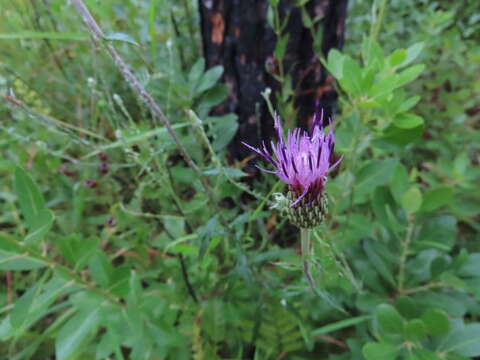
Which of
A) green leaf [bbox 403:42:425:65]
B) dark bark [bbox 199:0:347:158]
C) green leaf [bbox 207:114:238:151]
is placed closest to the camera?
green leaf [bbox 403:42:425:65]

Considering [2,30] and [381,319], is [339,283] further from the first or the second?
[2,30]

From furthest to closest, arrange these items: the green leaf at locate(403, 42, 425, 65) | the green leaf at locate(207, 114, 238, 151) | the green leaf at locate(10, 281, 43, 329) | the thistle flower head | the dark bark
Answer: the dark bark
the green leaf at locate(207, 114, 238, 151)
the green leaf at locate(403, 42, 425, 65)
the green leaf at locate(10, 281, 43, 329)
the thistle flower head

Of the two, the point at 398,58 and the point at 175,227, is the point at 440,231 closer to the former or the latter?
the point at 398,58

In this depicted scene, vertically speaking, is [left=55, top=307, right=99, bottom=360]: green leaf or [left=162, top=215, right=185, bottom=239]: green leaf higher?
[left=162, top=215, right=185, bottom=239]: green leaf

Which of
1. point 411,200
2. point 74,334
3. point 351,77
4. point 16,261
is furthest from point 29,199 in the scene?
point 411,200

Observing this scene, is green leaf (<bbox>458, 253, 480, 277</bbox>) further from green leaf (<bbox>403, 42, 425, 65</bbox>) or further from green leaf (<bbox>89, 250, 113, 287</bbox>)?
green leaf (<bbox>89, 250, 113, 287</bbox>)

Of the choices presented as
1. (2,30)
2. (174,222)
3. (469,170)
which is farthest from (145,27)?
(469,170)

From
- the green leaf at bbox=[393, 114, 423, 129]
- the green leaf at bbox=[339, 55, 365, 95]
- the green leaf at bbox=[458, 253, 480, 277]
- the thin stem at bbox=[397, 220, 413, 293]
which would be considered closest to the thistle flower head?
the green leaf at bbox=[339, 55, 365, 95]

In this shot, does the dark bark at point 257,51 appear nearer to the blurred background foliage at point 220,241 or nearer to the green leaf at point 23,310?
the blurred background foliage at point 220,241
